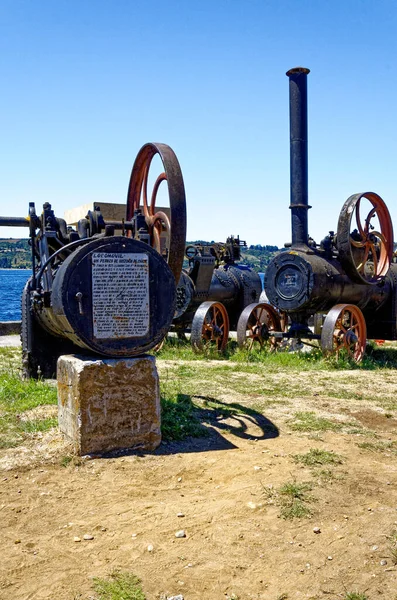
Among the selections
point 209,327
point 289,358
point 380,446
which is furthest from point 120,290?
point 209,327

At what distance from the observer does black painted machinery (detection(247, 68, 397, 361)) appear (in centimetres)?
990

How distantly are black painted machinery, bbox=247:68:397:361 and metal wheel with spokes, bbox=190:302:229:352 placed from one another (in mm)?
512

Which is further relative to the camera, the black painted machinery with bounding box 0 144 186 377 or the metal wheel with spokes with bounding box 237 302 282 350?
the metal wheel with spokes with bounding box 237 302 282 350

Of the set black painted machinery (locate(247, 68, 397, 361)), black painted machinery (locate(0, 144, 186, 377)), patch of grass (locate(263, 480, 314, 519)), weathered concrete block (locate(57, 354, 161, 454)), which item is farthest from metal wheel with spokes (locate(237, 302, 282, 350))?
patch of grass (locate(263, 480, 314, 519))

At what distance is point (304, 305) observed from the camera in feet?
32.8

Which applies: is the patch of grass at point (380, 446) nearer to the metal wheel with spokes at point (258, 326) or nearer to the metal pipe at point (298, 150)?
the metal wheel with spokes at point (258, 326)

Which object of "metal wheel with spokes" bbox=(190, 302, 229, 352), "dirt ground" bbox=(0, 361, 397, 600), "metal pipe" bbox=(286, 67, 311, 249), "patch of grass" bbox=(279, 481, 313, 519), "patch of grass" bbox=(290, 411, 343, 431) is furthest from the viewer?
"metal pipe" bbox=(286, 67, 311, 249)

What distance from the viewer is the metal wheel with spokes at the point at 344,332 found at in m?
9.41

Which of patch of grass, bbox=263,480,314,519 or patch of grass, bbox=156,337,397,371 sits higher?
patch of grass, bbox=156,337,397,371

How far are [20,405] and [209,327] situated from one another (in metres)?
4.95

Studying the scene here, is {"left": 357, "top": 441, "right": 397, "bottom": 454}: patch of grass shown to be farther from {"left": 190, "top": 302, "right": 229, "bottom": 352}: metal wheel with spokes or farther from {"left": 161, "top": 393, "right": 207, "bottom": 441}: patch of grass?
{"left": 190, "top": 302, "right": 229, "bottom": 352}: metal wheel with spokes

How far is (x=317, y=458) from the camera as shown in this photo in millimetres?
4766

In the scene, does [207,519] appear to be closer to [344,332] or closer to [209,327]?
[344,332]

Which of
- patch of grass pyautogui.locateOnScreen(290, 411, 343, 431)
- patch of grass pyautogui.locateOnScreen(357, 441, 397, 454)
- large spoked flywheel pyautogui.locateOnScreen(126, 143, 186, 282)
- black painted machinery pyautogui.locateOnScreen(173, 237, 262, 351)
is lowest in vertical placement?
patch of grass pyautogui.locateOnScreen(357, 441, 397, 454)
